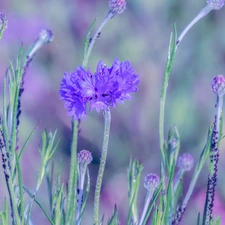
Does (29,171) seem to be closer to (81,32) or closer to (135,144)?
(135,144)

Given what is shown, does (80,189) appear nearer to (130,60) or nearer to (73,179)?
(73,179)

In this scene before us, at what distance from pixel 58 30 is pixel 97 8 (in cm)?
11

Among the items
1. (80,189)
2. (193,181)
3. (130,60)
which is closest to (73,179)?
(80,189)

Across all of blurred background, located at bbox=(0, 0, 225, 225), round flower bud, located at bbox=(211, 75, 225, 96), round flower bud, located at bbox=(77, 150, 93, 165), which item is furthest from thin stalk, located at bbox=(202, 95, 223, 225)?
blurred background, located at bbox=(0, 0, 225, 225)

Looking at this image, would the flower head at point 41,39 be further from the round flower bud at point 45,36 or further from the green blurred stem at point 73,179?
the green blurred stem at point 73,179

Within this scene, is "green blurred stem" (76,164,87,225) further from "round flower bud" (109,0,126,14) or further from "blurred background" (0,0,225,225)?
"blurred background" (0,0,225,225)

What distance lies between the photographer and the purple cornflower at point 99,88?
555mm

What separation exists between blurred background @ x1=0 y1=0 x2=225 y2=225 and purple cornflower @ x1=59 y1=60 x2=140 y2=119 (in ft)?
2.40

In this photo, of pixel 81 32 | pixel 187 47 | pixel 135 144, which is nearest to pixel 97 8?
pixel 81 32

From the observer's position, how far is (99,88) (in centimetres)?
56

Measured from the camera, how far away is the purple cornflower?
1.82ft

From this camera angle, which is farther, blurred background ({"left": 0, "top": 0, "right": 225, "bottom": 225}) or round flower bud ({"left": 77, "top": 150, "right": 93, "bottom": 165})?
blurred background ({"left": 0, "top": 0, "right": 225, "bottom": 225})

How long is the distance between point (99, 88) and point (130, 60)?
2.63 ft

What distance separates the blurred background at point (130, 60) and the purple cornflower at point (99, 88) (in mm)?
731
